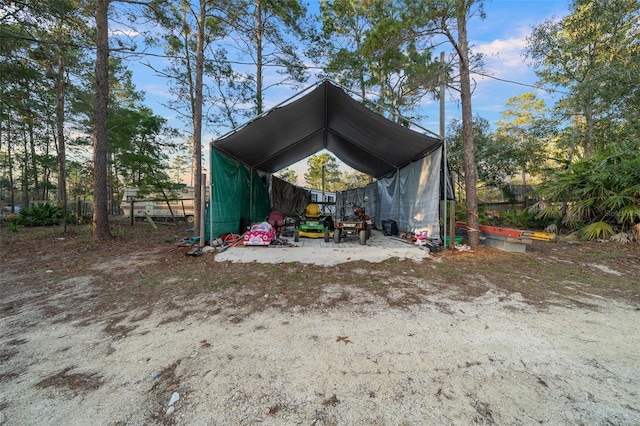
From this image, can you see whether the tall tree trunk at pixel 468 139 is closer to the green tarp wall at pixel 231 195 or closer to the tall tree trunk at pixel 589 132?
the green tarp wall at pixel 231 195

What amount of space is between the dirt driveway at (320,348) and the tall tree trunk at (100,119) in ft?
9.38

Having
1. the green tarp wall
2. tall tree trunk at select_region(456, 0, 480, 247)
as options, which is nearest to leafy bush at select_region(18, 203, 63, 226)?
the green tarp wall

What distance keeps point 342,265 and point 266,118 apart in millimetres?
3755

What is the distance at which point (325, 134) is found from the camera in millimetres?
9398

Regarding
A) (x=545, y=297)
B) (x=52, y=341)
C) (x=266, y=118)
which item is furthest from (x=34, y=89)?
(x=545, y=297)

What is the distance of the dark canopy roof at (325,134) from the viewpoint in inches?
238

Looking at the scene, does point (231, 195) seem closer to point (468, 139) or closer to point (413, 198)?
point (413, 198)

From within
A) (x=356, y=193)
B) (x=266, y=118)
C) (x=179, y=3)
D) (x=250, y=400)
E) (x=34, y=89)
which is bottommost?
(x=250, y=400)

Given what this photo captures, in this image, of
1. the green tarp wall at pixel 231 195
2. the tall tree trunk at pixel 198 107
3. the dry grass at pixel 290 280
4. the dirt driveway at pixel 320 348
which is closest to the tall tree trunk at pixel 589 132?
the dry grass at pixel 290 280

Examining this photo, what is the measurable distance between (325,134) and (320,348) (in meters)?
8.24

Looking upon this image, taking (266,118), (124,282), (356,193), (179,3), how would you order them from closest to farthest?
1. (124,282)
2. (266,118)
3. (179,3)
4. (356,193)

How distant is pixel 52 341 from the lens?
226 centimetres

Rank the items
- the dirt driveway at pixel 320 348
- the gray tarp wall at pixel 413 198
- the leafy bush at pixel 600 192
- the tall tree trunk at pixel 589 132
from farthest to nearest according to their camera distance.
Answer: the tall tree trunk at pixel 589 132, the gray tarp wall at pixel 413 198, the leafy bush at pixel 600 192, the dirt driveway at pixel 320 348

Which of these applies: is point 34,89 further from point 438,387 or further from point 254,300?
point 438,387
